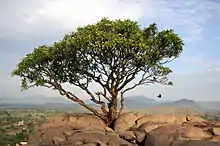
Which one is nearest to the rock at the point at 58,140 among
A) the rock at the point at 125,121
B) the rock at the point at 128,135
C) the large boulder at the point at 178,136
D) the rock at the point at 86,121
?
the rock at the point at 86,121

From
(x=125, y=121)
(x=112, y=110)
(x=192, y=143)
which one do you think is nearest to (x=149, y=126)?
(x=125, y=121)

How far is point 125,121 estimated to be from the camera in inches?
1292

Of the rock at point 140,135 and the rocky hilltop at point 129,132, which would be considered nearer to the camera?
the rocky hilltop at point 129,132

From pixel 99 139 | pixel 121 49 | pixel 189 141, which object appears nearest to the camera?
pixel 189 141

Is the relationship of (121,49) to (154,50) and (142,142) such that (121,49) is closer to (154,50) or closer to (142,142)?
(154,50)

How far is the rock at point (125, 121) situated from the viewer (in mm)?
32438

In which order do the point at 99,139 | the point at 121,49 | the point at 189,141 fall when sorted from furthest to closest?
the point at 121,49 < the point at 99,139 < the point at 189,141

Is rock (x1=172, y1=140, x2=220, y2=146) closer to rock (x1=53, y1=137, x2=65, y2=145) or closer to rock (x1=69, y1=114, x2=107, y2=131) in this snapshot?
rock (x1=53, y1=137, x2=65, y2=145)

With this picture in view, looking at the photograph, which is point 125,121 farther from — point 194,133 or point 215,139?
point 215,139

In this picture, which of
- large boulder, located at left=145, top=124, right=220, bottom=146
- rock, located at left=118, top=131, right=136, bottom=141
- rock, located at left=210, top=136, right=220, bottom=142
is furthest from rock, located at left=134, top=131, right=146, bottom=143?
rock, located at left=210, top=136, right=220, bottom=142

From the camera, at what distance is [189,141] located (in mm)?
24062

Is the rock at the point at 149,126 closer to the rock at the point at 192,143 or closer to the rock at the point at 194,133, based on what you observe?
the rock at the point at 194,133

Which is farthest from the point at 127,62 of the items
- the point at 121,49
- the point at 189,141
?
the point at 189,141

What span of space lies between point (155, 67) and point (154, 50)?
1.45m
